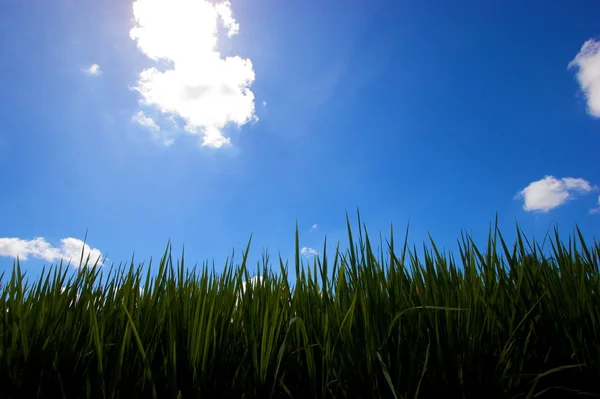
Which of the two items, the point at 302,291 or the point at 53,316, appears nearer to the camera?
the point at 53,316

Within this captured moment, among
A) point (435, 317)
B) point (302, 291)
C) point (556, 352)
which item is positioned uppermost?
point (302, 291)

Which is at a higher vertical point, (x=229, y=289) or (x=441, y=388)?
(x=229, y=289)

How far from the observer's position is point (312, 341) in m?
1.54

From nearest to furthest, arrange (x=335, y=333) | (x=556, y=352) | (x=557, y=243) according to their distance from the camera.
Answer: (x=335, y=333) < (x=556, y=352) < (x=557, y=243)

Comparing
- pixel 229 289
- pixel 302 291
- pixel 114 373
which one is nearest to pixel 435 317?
pixel 302 291

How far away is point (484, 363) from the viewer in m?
1.48

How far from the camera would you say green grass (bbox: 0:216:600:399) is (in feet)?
4.43

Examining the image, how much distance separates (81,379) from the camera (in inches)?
55.3

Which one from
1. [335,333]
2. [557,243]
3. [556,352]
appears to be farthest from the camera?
[557,243]

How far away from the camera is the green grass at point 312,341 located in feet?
4.43

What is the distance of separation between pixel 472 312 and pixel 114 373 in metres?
1.23

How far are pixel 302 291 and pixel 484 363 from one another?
27.7 inches

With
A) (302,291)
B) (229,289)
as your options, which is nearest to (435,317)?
(302,291)

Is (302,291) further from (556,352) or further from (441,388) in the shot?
(556,352)
